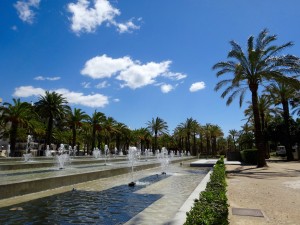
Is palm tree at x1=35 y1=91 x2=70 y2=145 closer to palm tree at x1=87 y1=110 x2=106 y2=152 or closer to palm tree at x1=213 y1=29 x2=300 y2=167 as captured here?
palm tree at x1=87 y1=110 x2=106 y2=152

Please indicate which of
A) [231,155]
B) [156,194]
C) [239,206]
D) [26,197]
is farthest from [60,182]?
[231,155]

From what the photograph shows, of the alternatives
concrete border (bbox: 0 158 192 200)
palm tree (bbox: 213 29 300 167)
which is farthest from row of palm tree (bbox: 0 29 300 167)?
concrete border (bbox: 0 158 192 200)

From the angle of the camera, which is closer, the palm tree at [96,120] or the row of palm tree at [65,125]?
the row of palm tree at [65,125]

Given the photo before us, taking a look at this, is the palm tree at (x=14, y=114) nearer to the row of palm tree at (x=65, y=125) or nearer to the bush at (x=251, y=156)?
the row of palm tree at (x=65, y=125)

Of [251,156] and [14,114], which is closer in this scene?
[251,156]

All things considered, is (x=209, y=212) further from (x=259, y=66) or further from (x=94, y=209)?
(x=259, y=66)

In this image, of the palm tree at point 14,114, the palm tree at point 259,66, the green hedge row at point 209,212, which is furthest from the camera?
the palm tree at point 14,114

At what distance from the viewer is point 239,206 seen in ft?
26.0

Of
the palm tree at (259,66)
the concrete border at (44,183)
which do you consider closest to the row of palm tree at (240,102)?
the palm tree at (259,66)

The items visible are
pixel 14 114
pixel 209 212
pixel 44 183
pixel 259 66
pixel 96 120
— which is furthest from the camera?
pixel 96 120

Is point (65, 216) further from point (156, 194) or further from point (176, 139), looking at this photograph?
point (176, 139)

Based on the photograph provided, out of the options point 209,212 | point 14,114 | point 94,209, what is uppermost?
point 14,114

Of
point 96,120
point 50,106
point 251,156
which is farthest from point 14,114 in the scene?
point 251,156

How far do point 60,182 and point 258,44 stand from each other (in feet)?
64.0
